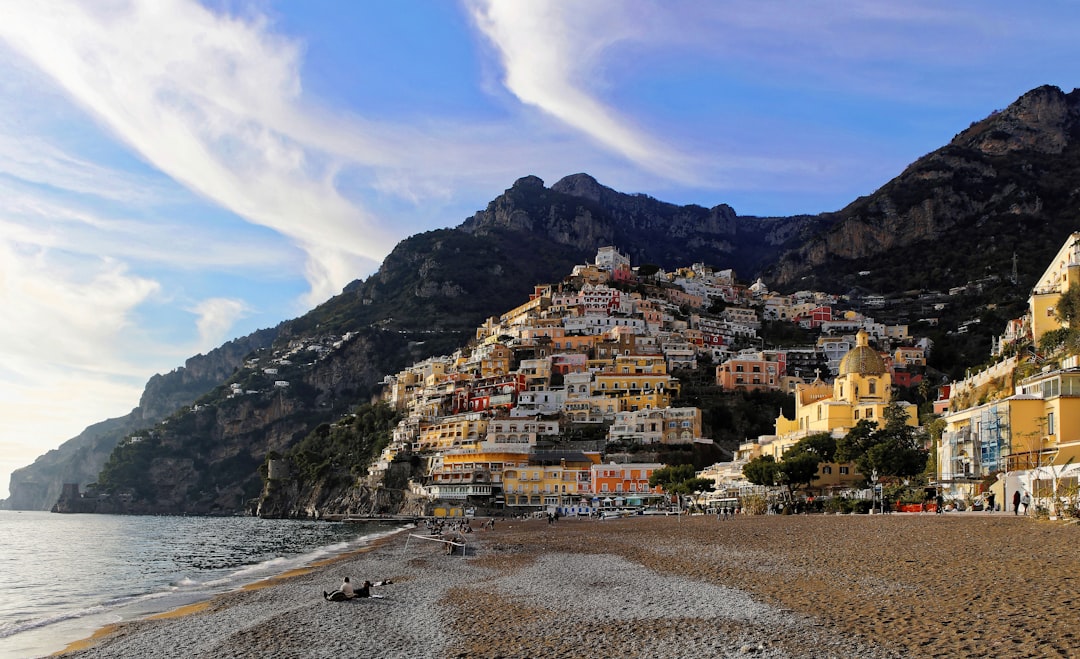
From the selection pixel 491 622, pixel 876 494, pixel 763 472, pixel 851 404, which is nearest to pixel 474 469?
pixel 851 404

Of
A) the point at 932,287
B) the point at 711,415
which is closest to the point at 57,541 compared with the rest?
the point at 711,415

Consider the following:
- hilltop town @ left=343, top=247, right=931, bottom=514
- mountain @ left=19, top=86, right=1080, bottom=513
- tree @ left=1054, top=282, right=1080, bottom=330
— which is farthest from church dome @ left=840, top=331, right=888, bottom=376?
mountain @ left=19, top=86, right=1080, bottom=513

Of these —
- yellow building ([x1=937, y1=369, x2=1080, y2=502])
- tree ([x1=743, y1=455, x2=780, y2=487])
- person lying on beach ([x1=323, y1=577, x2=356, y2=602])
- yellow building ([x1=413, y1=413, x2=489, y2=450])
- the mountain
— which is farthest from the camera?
the mountain

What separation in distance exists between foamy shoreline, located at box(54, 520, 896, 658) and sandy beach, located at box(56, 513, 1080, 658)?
2.3 inches

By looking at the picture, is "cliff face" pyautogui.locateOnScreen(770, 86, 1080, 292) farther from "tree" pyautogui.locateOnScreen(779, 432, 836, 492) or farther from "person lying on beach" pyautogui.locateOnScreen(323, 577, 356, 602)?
"person lying on beach" pyautogui.locateOnScreen(323, 577, 356, 602)

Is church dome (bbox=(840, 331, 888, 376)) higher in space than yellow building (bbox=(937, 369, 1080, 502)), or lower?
higher

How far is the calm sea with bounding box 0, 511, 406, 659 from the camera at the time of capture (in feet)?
77.1

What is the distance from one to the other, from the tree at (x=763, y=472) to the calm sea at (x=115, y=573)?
25.1 metres

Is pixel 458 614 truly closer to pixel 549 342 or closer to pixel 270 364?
pixel 549 342

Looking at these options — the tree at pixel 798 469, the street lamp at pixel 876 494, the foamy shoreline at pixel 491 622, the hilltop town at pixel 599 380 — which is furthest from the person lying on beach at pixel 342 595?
the hilltop town at pixel 599 380

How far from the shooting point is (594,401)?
103812mm

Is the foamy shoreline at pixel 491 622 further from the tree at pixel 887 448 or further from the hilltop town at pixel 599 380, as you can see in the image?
the hilltop town at pixel 599 380

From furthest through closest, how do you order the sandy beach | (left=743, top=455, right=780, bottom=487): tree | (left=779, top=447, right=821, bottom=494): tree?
(left=743, top=455, right=780, bottom=487): tree, (left=779, top=447, right=821, bottom=494): tree, the sandy beach

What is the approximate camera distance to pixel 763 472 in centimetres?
5538
